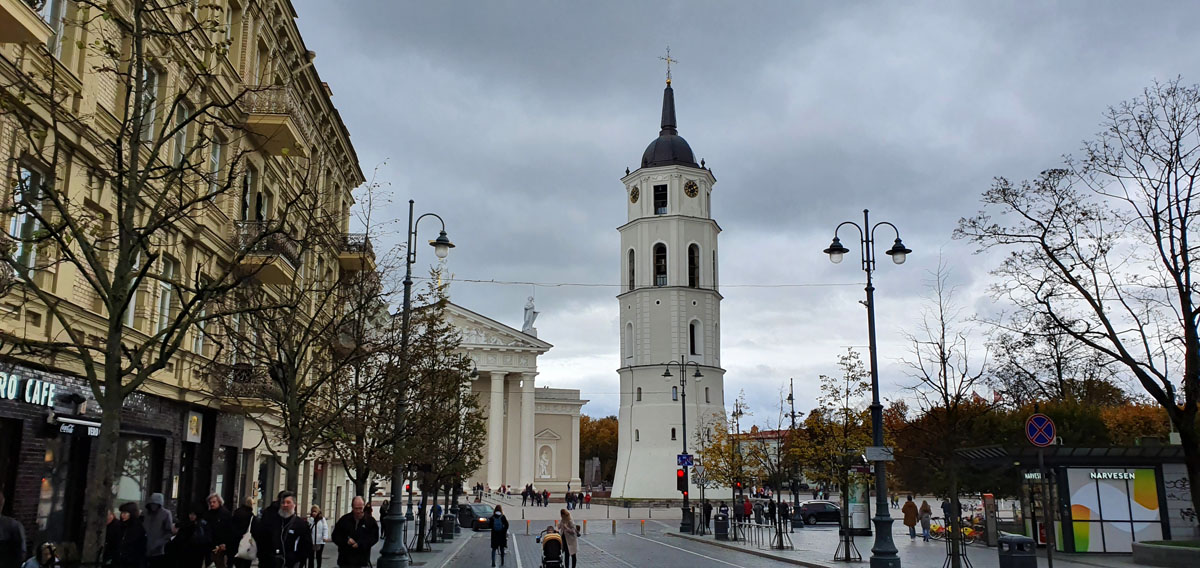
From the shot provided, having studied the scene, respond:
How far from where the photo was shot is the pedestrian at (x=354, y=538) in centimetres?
1443

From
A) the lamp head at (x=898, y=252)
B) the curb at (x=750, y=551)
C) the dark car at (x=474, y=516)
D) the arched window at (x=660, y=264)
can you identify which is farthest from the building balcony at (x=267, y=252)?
the arched window at (x=660, y=264)

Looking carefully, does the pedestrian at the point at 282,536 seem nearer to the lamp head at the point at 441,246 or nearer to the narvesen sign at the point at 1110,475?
the lamp head at the point at 441,246

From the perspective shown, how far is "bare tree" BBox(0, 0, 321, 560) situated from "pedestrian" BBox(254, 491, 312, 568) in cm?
260

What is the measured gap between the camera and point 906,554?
2925 centimetres

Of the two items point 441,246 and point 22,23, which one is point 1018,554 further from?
point 22,23

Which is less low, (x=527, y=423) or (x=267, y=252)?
(x=267, y=252)

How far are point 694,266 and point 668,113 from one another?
1533cm

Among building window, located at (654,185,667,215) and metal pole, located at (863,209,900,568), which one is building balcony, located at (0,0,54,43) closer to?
metal pole, located at (863,209,900,568)

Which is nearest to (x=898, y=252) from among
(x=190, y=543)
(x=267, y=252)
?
(x=267, y=252)

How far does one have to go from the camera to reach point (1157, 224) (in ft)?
77.5

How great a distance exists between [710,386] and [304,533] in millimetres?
64768

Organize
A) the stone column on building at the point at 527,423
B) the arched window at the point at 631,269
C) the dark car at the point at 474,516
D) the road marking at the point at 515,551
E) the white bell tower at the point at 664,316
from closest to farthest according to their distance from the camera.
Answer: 1. the road marking at the point at 515,551
2. the dark car at the point at 474,516
3. the white bell tower at the point at 664,316
4. the arched window at the point at 631,269
5. the stone column on building at the point at 527,423

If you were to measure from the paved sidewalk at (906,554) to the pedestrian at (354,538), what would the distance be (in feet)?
45.9

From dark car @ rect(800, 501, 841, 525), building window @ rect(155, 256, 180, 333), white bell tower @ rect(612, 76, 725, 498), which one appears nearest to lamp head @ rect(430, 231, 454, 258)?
building window @ rect(155, 256, 180, 333)
